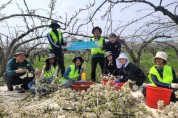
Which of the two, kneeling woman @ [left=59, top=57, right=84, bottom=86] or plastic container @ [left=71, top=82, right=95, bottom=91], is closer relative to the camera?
plastic container @ [left=71, top=82, right=95, bottom=91]

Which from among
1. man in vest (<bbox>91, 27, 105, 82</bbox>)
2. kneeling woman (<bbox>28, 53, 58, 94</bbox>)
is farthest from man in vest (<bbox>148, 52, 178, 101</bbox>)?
man in vest (<bbox>91, 27, 105, 82</bbox>)

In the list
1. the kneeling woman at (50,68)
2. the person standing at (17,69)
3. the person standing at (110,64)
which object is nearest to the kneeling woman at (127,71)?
the person standing at (110,64)

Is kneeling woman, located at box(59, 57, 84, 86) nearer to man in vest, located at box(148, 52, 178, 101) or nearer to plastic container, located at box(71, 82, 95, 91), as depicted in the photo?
plastic container, located at box(71, 82, 95, 91)

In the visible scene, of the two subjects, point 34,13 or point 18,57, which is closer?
point 18,57

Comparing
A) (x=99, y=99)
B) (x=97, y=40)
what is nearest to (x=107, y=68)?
(x=97, y=40)

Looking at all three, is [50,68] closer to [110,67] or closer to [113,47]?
[110,67]

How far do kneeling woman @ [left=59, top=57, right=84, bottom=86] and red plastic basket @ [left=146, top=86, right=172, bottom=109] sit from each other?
2139mm

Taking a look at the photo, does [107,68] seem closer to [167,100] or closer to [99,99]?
[167,100]

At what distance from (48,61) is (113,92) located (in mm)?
3900

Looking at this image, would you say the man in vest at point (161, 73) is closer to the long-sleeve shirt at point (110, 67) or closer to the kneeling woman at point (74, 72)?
the kneeling woman at point (74, 72)

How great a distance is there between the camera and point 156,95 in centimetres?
485

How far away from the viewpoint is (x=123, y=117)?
2617 mm

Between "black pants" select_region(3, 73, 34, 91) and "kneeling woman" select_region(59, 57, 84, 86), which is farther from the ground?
"kneeling woman" select_region(59, 57, 84, 86)

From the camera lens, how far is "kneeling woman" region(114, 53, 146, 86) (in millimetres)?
6672
